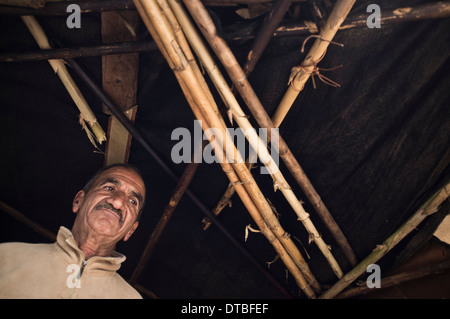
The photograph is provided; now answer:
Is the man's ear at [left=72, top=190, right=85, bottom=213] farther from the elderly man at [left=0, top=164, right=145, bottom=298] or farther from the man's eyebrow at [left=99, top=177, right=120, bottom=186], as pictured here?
the man's eyebrow at [left=99, top=177, right=120, bottom=186]

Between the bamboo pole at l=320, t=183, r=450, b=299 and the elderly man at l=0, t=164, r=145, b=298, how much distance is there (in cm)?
116

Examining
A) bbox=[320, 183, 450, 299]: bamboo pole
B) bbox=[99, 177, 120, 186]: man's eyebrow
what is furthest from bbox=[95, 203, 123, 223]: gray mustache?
bbox=[320, 183, 450, 299]: bamboo pole

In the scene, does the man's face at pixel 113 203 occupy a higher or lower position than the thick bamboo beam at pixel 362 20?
lower

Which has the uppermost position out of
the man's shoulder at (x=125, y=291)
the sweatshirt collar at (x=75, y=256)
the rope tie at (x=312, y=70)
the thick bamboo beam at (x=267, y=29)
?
the thick bamboo beam at (x=267, y=29)

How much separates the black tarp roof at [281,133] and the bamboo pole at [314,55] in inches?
3.5

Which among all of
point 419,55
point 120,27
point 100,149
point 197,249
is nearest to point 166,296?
point 197,249

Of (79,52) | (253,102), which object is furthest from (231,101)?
(79,52)

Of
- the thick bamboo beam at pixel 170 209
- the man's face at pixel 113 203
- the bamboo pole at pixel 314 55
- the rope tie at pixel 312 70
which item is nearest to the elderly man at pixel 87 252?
the man's face at pixel 113 203

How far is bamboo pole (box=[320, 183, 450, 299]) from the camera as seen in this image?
50.5 inches

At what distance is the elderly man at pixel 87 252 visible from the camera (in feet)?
4.28

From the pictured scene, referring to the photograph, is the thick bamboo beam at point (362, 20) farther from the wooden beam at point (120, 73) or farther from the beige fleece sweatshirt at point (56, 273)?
the beige fleece sweatshirt at point (56, 273)

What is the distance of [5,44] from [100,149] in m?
0.67

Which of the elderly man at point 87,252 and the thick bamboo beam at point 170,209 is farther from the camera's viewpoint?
the thick bamboo beam at point 170,209

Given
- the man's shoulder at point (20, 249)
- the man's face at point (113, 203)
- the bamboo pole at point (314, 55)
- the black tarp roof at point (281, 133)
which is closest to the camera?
the bamboo pole at point (314, 55)
